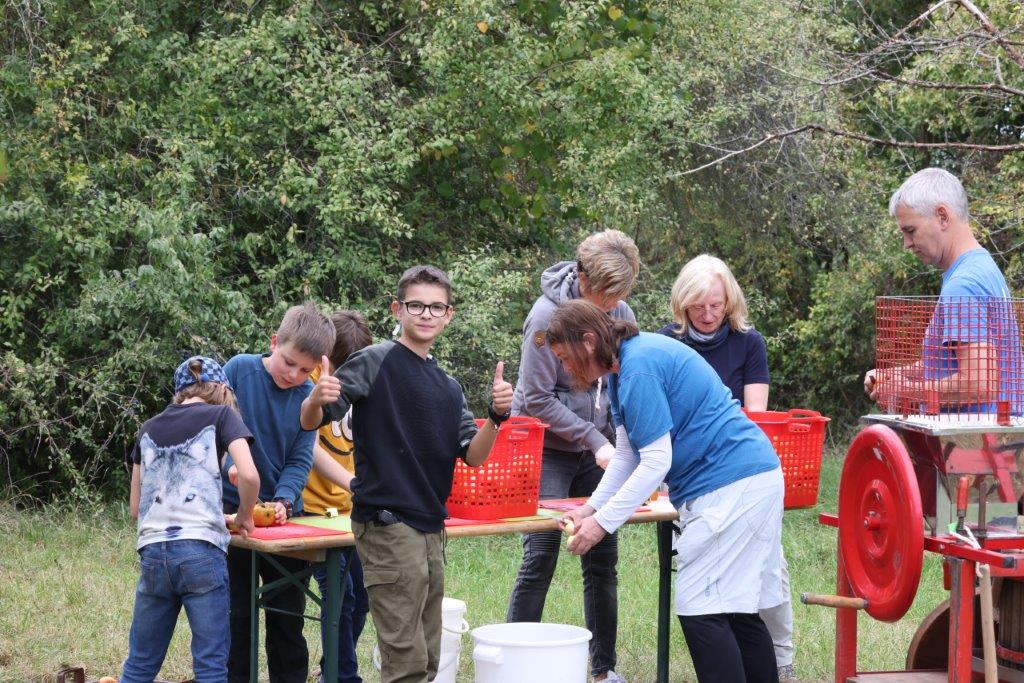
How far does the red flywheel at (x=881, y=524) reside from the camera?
3.93 meters

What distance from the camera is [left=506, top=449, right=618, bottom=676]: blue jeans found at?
203 inches

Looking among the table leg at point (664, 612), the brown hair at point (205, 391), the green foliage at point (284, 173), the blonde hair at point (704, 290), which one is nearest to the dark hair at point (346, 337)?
the brown hair at point (205, 391)

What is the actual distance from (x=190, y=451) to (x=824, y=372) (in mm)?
13088

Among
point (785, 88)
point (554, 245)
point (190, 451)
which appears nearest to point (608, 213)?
point (554, 245)

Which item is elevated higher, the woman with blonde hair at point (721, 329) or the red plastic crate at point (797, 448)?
the woman with blonde hair at point (721, 329)

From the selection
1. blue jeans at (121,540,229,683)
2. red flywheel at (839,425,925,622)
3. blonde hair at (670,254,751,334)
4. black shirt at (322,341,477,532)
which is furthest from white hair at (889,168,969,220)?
blue jeans at (121,540,229,683)

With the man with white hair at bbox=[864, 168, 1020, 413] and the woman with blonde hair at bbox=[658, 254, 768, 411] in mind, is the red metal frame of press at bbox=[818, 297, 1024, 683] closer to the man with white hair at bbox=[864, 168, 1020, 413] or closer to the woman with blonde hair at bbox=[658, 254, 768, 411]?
the man with white hair at bbox=[864, 168, 1020, 413]

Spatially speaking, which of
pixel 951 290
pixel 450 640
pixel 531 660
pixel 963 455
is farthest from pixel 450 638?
pixel 951 290

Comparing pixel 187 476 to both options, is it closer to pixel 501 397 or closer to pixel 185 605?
pixel 185 605

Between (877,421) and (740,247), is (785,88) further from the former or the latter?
(877,421)

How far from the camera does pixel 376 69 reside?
987cm

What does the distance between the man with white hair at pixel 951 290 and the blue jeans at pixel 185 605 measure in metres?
2.41

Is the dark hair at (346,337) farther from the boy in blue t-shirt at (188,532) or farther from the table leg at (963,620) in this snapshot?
the table leg at (963,620)

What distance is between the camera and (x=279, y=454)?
463 cm
